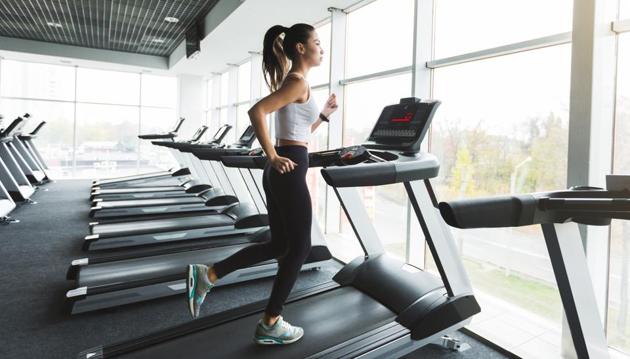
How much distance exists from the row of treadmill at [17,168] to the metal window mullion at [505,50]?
5231 millimetres

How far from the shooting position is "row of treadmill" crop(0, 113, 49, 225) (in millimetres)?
5375

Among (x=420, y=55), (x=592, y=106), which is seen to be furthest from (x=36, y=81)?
(x=592, y=106)

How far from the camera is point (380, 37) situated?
14.1 ft

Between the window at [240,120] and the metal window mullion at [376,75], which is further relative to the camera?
the window at [240,120]

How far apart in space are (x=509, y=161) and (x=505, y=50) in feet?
2.52

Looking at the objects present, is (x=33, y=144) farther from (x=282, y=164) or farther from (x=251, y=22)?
(x=282, y=164)

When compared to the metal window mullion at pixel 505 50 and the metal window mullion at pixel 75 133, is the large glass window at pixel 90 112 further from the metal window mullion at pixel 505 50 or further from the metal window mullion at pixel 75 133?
the metal window mullion at pixel 505 50

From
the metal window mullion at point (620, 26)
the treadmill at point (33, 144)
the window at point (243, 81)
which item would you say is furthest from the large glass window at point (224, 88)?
the metal window mullion at point (620, 26)

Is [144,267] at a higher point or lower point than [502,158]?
lower

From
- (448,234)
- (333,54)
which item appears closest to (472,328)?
(448,234)

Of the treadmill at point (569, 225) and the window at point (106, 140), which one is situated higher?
the window at point (106, 140)

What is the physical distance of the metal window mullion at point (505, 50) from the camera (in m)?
2.44

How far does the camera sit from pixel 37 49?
8.87 m

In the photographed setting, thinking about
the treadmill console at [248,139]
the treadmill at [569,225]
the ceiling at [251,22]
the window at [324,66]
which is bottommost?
the treadmill at [569,225]
